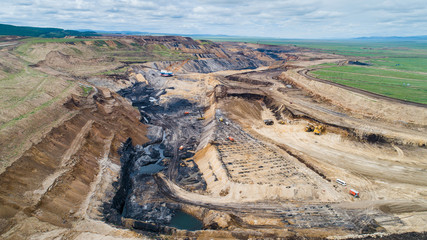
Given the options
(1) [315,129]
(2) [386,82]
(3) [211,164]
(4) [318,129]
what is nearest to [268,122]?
(1) [315,129]

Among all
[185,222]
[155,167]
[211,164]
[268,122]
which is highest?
[268,122]

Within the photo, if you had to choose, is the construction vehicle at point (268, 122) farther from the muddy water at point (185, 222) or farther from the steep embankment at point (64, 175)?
the muddy water at point (185, 222)

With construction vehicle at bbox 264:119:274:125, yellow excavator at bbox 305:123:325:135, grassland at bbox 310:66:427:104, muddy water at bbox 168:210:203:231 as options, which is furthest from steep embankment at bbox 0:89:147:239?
grassland at bbox 310:66:427:104

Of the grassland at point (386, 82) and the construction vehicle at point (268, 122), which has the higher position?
the grassland at point (386, 82)

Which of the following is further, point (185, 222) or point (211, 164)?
point (211, 164)

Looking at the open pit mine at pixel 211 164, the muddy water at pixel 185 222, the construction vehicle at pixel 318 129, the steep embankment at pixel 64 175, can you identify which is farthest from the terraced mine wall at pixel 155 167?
the construction vehicle at pixel 318 129

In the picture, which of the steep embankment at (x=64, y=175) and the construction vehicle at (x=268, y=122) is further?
the construction vehicle at (x=268, y=122)

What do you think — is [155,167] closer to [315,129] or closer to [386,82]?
[315,129]

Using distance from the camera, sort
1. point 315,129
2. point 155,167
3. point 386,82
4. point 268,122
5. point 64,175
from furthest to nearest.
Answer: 1. point 386,82
2. point 268,122
3. point 315,129
4. point 155,167
5. point 64,175
